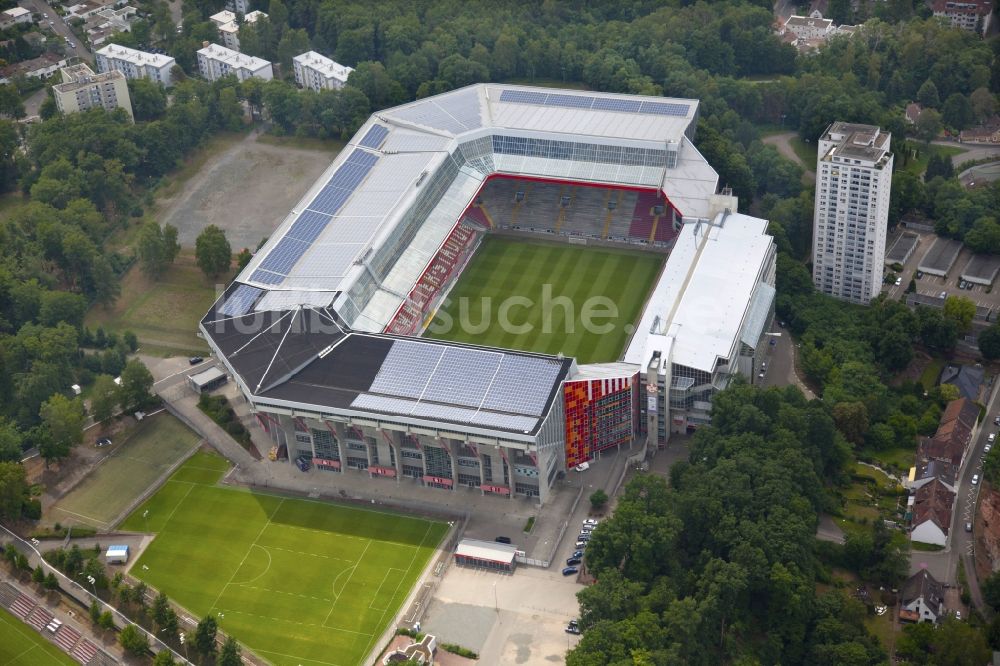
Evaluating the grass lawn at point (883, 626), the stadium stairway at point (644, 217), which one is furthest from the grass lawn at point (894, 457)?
the stadium stairway at point (644, 217)

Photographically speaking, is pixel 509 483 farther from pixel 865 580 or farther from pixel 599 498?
pixel 865 580

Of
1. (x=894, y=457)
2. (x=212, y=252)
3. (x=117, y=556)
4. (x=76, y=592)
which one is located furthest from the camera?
(x=212, y=252)

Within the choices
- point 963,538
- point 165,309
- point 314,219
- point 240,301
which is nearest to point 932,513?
point 963,538

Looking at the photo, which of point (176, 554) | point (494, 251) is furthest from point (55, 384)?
point (494, 251)

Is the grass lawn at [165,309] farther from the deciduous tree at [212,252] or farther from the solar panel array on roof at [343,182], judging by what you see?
the solar panel array on roof at [343,182]

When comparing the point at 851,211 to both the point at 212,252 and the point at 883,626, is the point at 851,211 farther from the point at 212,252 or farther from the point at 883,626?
the point at 212,252
